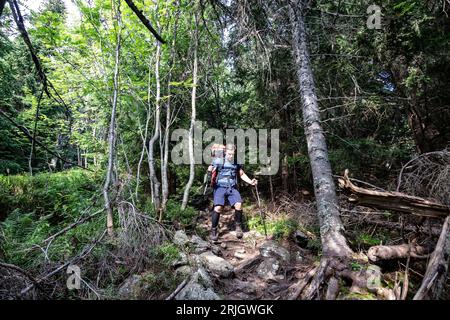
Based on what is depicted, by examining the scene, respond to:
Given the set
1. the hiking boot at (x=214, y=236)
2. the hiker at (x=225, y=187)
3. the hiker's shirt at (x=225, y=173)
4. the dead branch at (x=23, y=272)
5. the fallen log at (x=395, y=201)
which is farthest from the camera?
the hiker's shirt at (x=225, y=173)

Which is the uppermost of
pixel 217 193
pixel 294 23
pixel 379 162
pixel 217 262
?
pixel 294 23

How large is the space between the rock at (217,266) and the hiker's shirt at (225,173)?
207cm

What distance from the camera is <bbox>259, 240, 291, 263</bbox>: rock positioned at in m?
4.73

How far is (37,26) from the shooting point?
224 inches

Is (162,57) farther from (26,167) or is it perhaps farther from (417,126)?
(26,167)

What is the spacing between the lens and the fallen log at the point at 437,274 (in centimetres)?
224

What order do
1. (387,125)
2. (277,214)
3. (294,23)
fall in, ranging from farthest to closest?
(277,214)
(387,125)
(294,23)

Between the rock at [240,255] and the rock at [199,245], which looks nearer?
the rock at [199,245]

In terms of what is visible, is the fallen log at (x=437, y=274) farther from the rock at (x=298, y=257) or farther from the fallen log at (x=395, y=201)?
the rock at (x=298, y=257)

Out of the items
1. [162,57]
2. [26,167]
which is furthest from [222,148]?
[26,167]

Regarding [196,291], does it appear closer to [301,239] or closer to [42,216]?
[301,239]

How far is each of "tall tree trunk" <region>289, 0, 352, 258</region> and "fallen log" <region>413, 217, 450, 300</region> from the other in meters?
0.97

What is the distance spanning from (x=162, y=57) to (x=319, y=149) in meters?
5.89

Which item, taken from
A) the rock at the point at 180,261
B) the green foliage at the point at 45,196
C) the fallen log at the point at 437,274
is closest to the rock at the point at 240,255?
the rock at the point at 180,261
